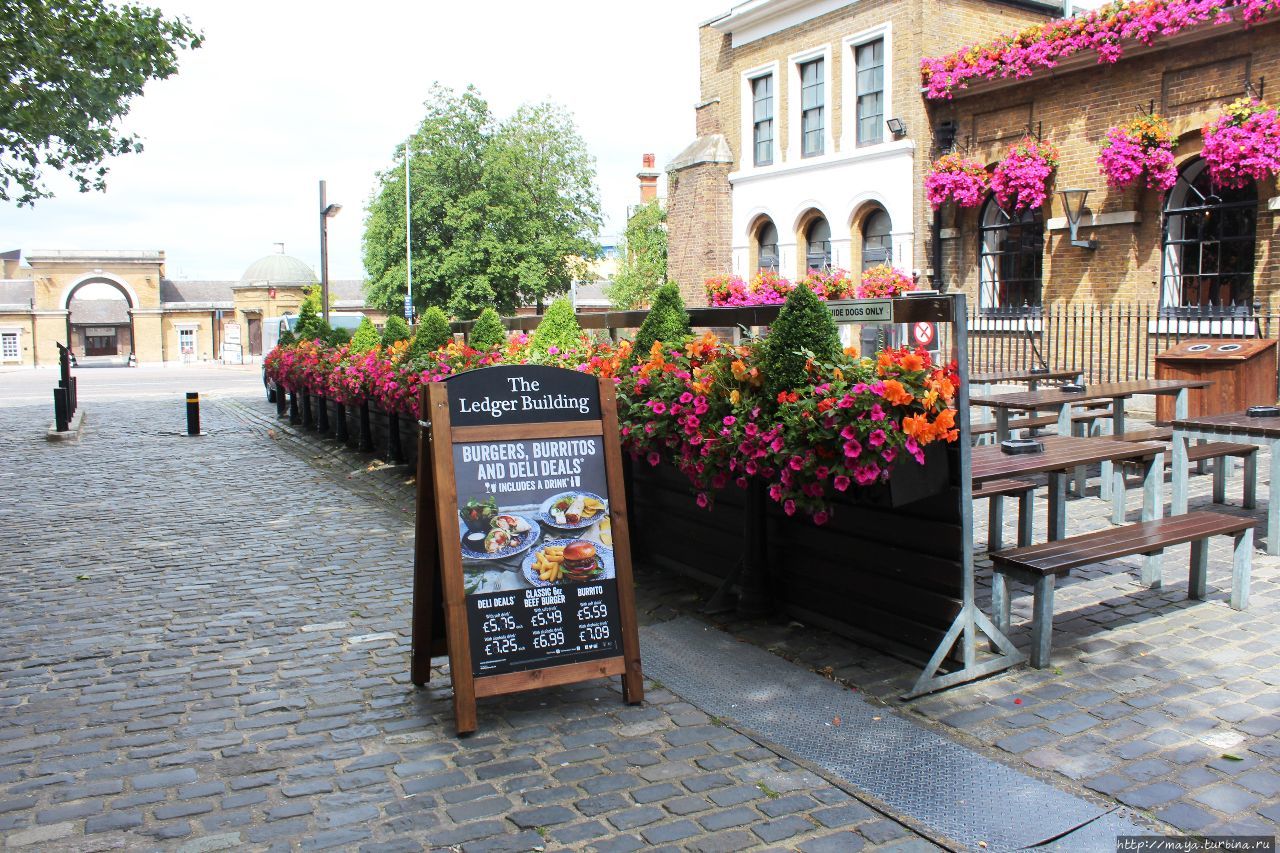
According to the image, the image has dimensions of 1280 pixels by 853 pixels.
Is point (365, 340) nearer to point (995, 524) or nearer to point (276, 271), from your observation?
point (995, 524)

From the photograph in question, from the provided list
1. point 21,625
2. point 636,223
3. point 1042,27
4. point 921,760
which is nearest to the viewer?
point 921,760

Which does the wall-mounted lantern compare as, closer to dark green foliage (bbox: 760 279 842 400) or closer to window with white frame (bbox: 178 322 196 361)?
dark green foliage (bbox: 760 279 842 400)

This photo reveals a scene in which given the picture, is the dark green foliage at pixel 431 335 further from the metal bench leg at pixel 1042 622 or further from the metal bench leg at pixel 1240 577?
the metal bench leg at pixel 1240 577

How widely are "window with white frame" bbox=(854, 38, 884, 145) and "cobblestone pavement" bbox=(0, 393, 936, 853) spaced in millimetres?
16979

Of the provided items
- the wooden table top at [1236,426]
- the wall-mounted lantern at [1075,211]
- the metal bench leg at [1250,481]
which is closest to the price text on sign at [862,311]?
the wooden table top at [1236,426]

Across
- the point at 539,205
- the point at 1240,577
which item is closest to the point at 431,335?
the point at 1240,577

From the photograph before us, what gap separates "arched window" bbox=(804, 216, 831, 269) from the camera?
2350 centimetres

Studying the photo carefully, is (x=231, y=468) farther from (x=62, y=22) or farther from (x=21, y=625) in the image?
(x=21, y=625)

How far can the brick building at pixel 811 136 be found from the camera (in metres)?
20.7

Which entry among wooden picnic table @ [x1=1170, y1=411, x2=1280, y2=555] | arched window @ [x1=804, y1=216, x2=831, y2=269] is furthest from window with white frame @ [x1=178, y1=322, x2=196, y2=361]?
wooden picnic table @ [x1=1170, y1=411, x2=1280, y2=555]

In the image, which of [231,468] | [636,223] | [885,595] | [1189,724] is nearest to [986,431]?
[885,595]

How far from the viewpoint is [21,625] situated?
19.7 ft

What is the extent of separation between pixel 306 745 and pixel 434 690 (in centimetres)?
75

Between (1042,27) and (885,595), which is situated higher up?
(1042,27)
